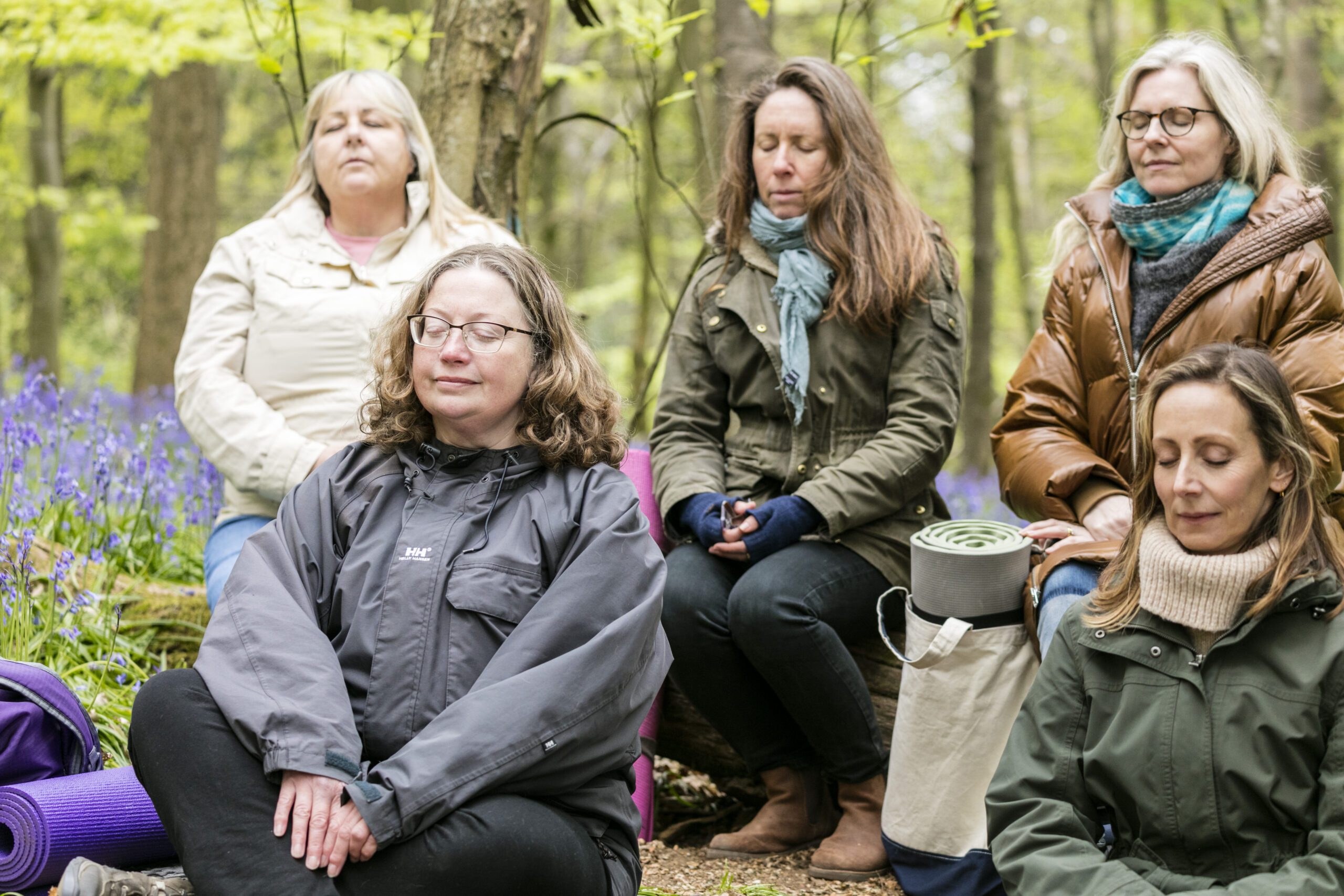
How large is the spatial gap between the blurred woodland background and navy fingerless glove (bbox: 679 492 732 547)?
0.75 meters

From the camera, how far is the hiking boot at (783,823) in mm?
3410

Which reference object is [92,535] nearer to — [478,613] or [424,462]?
[424,462]

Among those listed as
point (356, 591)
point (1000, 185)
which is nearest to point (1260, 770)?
point (356, 591)

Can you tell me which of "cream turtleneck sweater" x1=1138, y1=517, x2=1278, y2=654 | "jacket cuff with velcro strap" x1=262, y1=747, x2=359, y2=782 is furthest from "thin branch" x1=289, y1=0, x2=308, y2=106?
"cream turtleneck sweater" x1=1138, y1=517, x2=1278, y2=654

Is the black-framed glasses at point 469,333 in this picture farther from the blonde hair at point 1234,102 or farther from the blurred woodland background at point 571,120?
the blonde hair at point 1234,102

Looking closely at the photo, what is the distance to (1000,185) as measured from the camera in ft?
63.9

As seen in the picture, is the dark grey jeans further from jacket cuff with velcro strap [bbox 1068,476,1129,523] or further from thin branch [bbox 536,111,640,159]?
thin branch [bbox 536,111,640,159]

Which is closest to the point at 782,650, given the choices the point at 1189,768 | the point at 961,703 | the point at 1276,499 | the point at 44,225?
the point at 961,703

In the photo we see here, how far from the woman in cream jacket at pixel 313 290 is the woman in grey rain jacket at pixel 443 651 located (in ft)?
3.08

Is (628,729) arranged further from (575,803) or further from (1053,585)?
(1053,585)

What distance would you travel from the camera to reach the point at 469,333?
273cm

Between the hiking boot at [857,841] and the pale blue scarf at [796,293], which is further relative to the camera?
the pale blue scarf at [796,293]

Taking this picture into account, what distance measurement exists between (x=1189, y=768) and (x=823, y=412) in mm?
1593

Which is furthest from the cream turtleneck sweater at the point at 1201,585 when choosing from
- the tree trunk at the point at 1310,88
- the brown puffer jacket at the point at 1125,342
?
the tree trunk at the point at 1310,88
